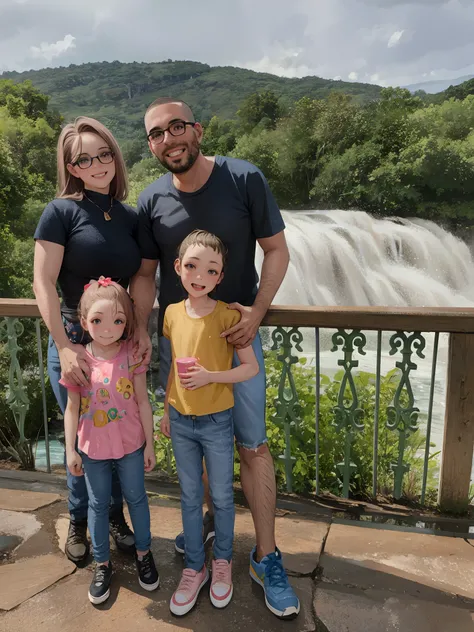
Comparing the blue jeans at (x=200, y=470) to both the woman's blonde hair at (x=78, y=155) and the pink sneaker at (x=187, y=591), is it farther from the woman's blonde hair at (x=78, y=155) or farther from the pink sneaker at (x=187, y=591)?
the woman's blonde hair at (x=78, y=155)

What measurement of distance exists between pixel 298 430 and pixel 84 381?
4.82 ft

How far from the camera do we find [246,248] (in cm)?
200

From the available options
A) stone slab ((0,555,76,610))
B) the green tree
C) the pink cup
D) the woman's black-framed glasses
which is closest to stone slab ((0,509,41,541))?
stone slab ((0,555,76,610))

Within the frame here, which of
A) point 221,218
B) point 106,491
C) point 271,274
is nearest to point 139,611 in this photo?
point 106,491

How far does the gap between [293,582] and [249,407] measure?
2.41 feet

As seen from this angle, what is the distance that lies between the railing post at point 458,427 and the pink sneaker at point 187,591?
1307 mm

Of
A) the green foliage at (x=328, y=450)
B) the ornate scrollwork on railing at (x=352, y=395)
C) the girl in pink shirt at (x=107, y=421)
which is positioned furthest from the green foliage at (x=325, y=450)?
the girl in pink shirt at (x=107, y=421)

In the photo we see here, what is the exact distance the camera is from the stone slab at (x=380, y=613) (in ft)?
6.03

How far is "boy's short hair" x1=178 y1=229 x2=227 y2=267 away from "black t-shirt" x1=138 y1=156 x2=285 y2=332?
4.3 inches

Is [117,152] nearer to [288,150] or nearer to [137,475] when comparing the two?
[137,475]

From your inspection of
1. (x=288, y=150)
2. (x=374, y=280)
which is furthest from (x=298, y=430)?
(x=288, y=150)

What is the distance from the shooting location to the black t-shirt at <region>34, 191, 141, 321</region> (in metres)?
1.92

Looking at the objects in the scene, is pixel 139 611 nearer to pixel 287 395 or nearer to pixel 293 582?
pixel 293 582

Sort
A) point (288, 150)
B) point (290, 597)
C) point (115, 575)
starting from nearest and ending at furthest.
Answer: point (290, 597) < point (115, 575) < point (288, 150)
